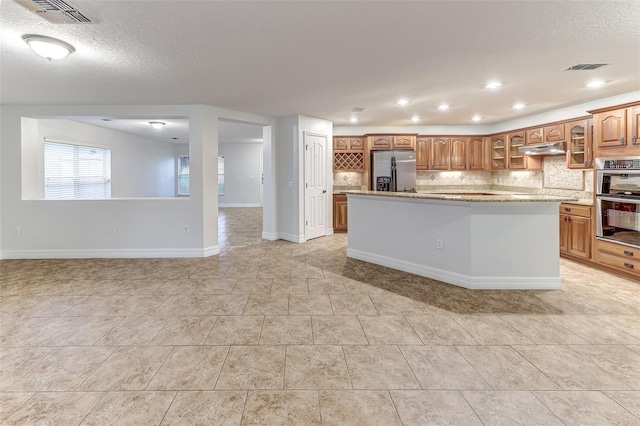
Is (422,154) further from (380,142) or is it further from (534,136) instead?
(534,136)

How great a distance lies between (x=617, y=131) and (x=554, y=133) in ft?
4.15

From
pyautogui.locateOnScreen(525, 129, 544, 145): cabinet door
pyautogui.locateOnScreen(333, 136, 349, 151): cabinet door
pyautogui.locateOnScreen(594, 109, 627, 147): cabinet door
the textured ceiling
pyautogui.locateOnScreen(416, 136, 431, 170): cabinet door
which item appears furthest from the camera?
pyautogui.locateOnScreen(333, 136, 349, 151): cabinet door

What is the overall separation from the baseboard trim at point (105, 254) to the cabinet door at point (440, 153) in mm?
5011

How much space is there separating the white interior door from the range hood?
3700 millimetres

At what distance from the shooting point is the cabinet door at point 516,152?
6023 millimetres

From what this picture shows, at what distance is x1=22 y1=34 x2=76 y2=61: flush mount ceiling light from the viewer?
2.62m

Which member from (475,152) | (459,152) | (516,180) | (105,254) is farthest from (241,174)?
(516,180)

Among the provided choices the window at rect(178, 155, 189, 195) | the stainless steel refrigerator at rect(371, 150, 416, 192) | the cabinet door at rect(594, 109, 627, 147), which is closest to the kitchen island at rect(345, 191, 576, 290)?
the cabinet door at rect(594, 109, 627, 147)

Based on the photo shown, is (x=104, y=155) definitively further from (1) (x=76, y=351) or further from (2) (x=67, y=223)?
(1) (x=76, y=351)

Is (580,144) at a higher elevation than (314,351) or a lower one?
higher

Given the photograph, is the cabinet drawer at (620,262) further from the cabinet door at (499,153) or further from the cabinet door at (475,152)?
the cabinet door at (475,152)

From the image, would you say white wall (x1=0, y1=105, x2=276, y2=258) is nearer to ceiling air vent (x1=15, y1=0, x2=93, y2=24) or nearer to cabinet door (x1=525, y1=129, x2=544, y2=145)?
ceiling air vent (x1=15, y1=0, x2=93, y2=24)

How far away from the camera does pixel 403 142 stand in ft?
22.6

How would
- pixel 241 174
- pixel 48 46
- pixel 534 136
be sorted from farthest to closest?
pixel 241 174 → pixel 534 136 → pixel 48 46
